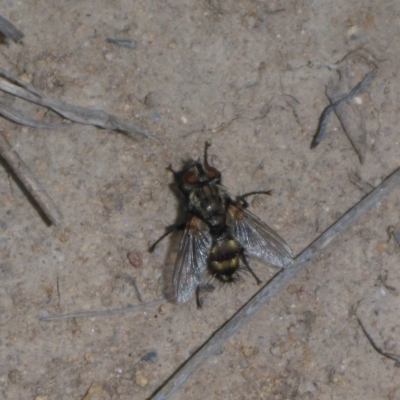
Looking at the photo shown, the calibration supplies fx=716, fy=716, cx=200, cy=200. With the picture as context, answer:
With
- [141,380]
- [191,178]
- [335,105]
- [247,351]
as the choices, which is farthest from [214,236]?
[335,105]

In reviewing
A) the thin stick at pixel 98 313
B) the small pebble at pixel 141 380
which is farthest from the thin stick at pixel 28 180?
the small pebble at pixel 141 380

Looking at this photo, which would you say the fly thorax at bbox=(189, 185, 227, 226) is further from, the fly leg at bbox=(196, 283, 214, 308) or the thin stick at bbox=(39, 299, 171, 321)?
the thin stick at bbox=(39, 299, 171, 321)

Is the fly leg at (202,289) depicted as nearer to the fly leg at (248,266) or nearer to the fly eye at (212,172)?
the fly leg at (248,266)

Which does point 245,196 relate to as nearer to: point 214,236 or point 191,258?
point 214,236

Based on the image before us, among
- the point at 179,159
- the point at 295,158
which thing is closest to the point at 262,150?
the point at 295,158

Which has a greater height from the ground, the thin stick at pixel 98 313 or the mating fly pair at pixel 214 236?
the mating fly pair at pixel 214 236

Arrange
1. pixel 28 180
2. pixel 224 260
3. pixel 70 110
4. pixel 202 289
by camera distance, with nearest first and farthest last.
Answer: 1. pixel 28 180
2. pixel 70 110
3. pixel 224 260
4. pixel 202 289

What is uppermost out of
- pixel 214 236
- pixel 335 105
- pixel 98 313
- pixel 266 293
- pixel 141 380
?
pixel 335 105
